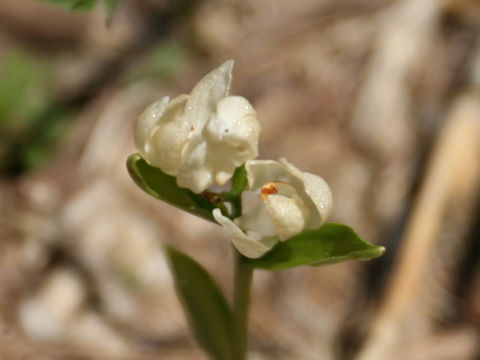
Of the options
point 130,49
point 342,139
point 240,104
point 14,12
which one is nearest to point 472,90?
point 342,139

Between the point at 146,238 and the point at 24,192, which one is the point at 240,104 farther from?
the point at 24,192

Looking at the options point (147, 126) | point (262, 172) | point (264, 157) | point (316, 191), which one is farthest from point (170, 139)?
point (264, 157)

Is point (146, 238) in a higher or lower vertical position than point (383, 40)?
lower

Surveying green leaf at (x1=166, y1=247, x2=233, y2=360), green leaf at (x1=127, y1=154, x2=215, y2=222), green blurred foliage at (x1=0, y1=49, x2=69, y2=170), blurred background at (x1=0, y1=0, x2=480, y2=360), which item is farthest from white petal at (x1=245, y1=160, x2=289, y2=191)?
green blurred foliage at (x1=0, y1=49, x2=69, y2=170)

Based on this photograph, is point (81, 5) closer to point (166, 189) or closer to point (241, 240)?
point (166, 189)

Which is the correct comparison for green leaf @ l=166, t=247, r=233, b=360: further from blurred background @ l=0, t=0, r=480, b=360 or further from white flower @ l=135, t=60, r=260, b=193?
blurred background @ l=0, t=0, r=480, b=360

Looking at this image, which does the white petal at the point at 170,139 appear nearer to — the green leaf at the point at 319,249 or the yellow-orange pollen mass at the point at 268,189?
Answer: the yellow-orange pollen mass at the point at 268,189

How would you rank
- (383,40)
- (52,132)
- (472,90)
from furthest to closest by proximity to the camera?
(383,40), (52,132), (472,90)
